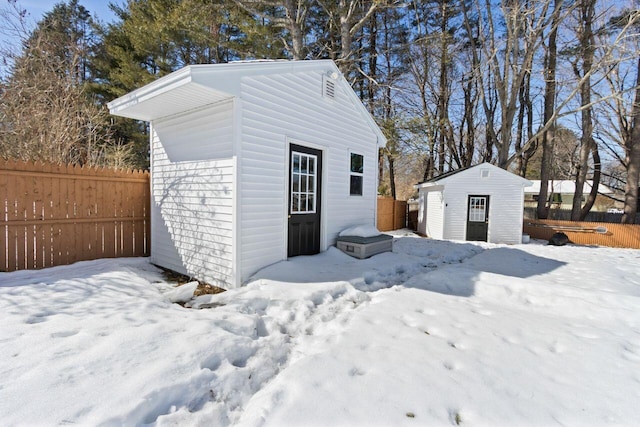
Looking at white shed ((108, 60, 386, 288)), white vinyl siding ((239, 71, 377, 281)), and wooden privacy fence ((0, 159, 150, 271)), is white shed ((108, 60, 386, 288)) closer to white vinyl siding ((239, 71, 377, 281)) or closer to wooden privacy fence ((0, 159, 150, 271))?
white vinyl siding ((239, 71, 377, 281))

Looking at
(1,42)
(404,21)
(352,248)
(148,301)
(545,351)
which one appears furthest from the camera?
(404,21)

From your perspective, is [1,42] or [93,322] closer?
[93,322]

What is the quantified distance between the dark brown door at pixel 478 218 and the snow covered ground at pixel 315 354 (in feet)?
22.5

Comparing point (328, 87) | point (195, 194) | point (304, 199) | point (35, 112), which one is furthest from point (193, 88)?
point (35, 112)

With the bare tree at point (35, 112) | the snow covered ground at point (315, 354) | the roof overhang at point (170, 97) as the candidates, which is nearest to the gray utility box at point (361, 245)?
the snow covered ground at point (315, 354)

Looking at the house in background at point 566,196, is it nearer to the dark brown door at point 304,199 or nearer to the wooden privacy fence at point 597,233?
the wooden privacy fence at point 597,233

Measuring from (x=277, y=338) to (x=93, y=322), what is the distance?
5.45 feet

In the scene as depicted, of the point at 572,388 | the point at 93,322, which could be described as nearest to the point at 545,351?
the point at 572,388

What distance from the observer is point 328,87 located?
6.04 metres

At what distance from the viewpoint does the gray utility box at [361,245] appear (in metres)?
5.89

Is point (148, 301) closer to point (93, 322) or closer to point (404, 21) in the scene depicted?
point (93, 322)

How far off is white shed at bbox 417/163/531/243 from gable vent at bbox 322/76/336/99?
Answer: 6653 millimetres

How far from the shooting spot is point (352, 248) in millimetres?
6004

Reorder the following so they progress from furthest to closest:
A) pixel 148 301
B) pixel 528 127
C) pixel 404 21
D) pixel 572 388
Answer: pixel 528 127 → pixel 404 21 → pixel 148 301 → pixel 572 388
